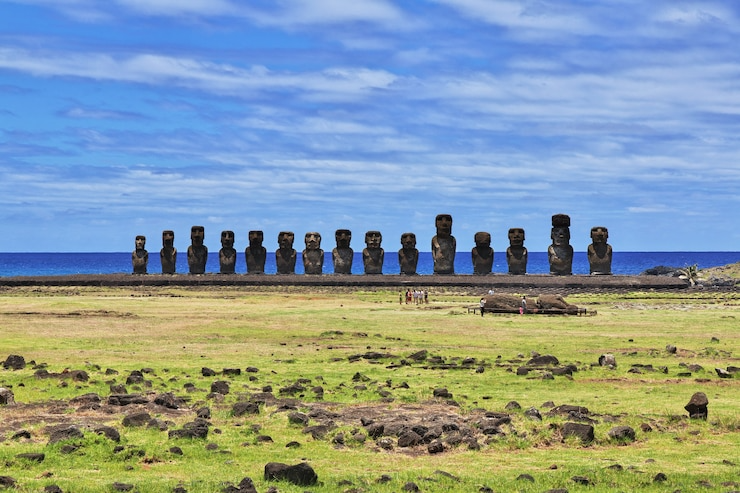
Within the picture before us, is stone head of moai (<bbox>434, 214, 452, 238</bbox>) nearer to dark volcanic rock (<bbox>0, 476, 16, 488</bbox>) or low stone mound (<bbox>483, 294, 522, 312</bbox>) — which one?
low stone mound (<bbox>483, 294, 522, 312</bbox>)

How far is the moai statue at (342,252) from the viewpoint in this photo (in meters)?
76.5

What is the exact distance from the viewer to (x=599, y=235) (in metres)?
71.6

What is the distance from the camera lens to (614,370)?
24.9m

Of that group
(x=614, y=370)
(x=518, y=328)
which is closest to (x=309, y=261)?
(x=518, y=328)

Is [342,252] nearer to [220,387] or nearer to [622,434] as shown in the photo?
[220,387]

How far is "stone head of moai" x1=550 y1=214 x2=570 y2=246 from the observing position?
238 feet

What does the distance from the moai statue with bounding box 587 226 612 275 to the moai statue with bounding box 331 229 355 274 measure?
17496 mm

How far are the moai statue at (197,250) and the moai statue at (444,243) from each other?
1856 cm

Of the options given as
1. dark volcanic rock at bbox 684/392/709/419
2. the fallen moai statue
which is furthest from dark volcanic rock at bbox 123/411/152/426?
the fallen moai statue

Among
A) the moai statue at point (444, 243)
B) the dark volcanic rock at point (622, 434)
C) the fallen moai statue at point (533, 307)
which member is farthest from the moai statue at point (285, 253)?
the dark volcanic rock at point (622, 434)

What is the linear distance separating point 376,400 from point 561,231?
178 feet

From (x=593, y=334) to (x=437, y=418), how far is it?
18666 mm

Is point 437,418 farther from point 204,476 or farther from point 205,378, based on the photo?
point 205,378

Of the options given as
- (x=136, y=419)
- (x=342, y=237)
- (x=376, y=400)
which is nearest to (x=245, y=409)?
(x=136, y=419)
